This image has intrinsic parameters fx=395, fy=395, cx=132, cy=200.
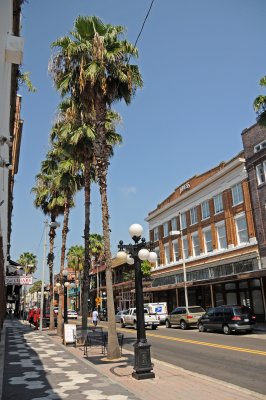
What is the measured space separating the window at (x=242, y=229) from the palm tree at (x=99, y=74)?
784 inches

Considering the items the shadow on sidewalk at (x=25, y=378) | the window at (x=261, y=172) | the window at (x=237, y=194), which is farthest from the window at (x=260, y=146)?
the shadow on sidewalk at (x=25, y=378)

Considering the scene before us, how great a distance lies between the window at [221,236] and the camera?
36.1 m

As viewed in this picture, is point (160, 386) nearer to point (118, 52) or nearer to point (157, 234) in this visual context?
point (118, 52)

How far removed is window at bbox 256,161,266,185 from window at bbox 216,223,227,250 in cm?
651

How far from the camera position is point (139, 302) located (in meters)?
11.3

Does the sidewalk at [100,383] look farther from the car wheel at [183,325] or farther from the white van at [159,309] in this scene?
the white van at [159,309]

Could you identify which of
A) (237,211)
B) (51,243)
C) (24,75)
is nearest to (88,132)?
(24,75)

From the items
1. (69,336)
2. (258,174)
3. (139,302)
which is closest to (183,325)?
(258,174)

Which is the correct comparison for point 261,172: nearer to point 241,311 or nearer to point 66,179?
point 241,311

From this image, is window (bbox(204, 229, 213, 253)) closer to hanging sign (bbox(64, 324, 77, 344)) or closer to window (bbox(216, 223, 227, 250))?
window (bbox(216, 223, 227, 250))

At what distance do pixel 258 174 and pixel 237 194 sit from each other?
3.32 m

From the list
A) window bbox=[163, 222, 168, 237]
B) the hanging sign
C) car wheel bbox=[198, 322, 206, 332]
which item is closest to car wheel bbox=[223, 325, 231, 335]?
car wheel bbox=[198, 322, 206, 332]

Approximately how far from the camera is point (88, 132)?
18.6m

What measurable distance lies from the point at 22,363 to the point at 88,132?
10.3 metres
